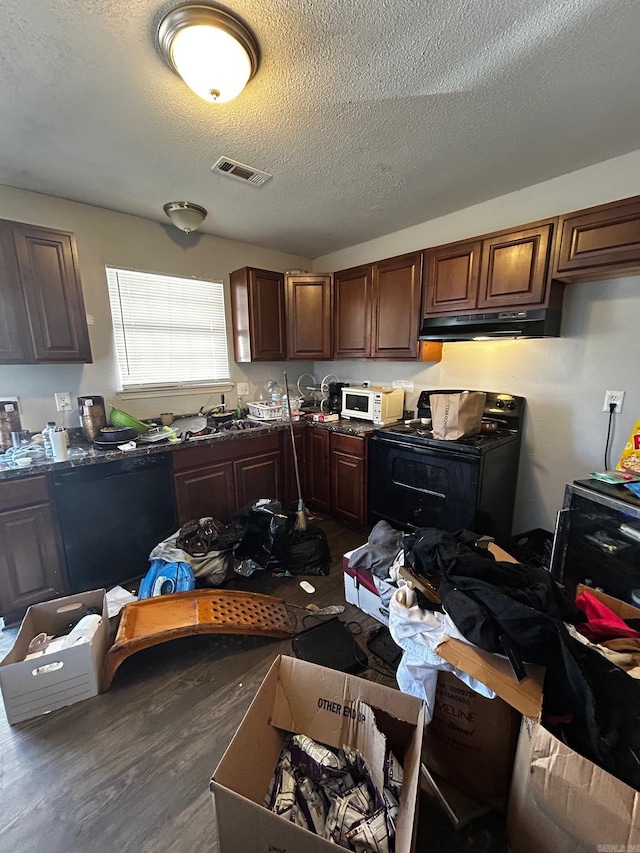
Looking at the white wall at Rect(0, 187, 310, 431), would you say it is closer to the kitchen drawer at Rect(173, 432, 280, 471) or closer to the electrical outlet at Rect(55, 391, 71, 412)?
the electrical outlet at Rect(55, 391, 71, 412)

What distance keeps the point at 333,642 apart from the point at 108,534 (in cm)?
154

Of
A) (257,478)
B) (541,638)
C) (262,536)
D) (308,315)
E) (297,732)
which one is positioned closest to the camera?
(541,638)

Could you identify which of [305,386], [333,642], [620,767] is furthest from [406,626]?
[305,386]

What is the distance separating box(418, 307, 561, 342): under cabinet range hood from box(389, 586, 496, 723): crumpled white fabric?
1749mm

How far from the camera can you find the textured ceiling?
1.15 metres

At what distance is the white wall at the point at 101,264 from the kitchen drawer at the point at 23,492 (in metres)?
0.71

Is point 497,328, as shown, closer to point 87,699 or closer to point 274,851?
point 274,851

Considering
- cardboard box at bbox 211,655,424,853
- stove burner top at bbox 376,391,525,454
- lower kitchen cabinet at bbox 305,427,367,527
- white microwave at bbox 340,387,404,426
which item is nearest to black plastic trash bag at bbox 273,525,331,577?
lower kitchen cabinet at bbox 305,427,367,527

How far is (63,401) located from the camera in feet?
8.23

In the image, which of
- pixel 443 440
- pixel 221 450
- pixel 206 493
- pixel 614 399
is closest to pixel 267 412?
pixel 221 450

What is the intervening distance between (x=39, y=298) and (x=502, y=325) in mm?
2868

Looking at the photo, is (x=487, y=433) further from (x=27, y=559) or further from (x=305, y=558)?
(x=27, y=559)

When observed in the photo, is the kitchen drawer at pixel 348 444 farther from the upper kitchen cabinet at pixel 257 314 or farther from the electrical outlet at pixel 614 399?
the electrical outlet at pixel 614 399

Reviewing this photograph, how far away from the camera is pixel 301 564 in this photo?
2475 mm
